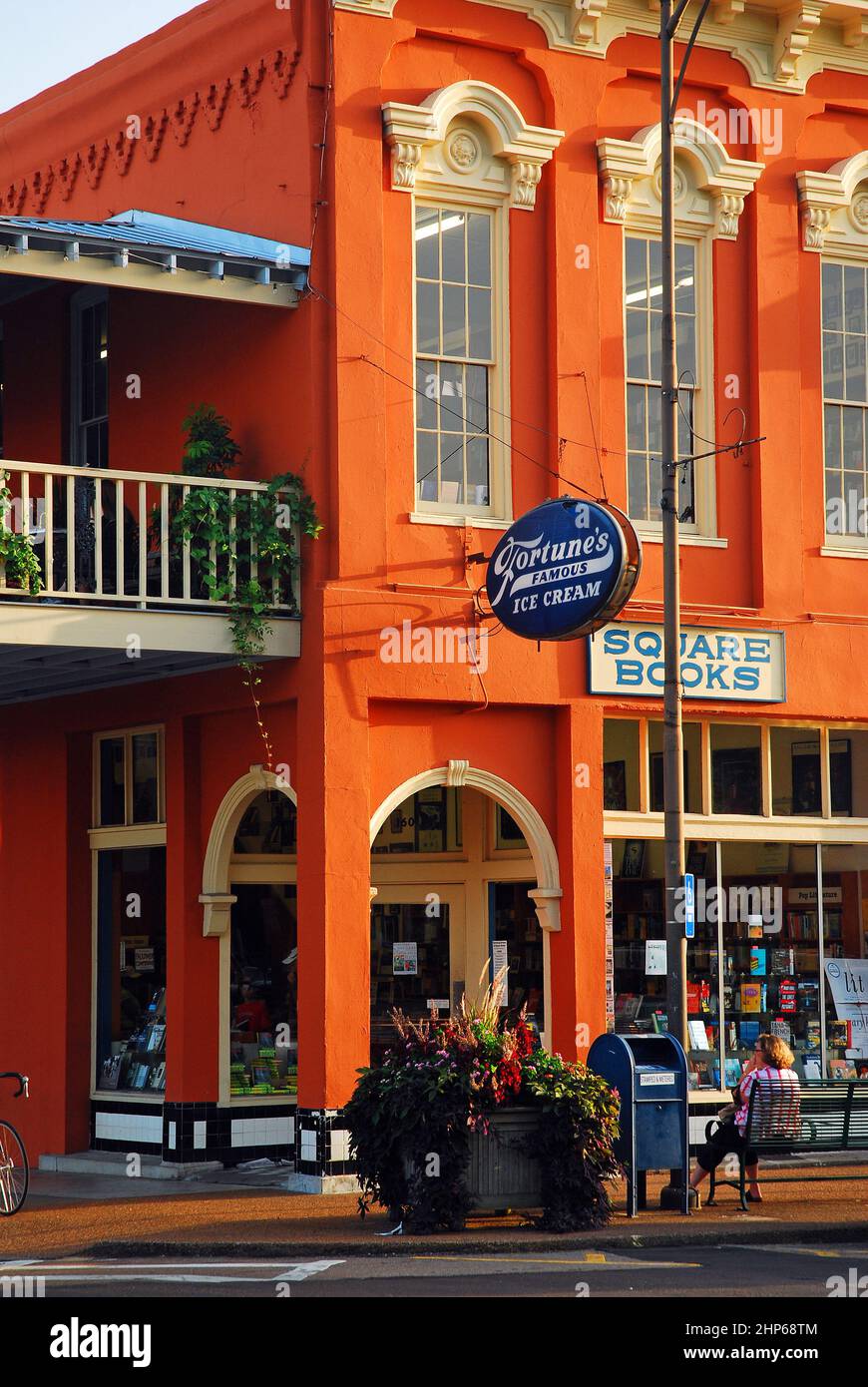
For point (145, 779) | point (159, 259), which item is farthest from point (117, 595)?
point (145, 779)

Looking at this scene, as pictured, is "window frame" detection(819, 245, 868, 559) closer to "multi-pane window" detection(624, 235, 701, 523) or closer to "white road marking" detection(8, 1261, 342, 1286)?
"multi-pane window" detection(624, 235, 701, 523)

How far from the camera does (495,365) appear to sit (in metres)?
17.8

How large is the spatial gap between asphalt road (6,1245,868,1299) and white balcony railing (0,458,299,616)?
204 inches

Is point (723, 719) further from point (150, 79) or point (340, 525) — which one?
point (150, 79)

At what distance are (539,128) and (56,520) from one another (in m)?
5.45

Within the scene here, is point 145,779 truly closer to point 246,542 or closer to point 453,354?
point 246,542

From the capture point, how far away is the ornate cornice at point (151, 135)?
17.6 m

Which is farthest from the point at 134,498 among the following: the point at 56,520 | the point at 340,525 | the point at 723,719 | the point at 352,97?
the point at 723,719

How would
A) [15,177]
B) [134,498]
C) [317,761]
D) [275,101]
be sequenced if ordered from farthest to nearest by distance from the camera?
[15,177], [134,498], [275,101], [317,761]

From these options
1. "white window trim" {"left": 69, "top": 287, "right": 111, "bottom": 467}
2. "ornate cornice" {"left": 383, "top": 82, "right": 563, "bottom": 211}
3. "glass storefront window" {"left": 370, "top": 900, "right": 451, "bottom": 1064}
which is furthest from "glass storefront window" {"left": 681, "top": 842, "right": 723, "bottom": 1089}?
"white window trim" {"left": 69, "top": 287, "right": 111, "bottom": 467}

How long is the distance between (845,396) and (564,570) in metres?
5.49

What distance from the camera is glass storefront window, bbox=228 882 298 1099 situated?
1786 centimetres

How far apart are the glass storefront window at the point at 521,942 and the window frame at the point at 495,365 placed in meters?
3.43

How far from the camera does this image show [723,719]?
1886cm
